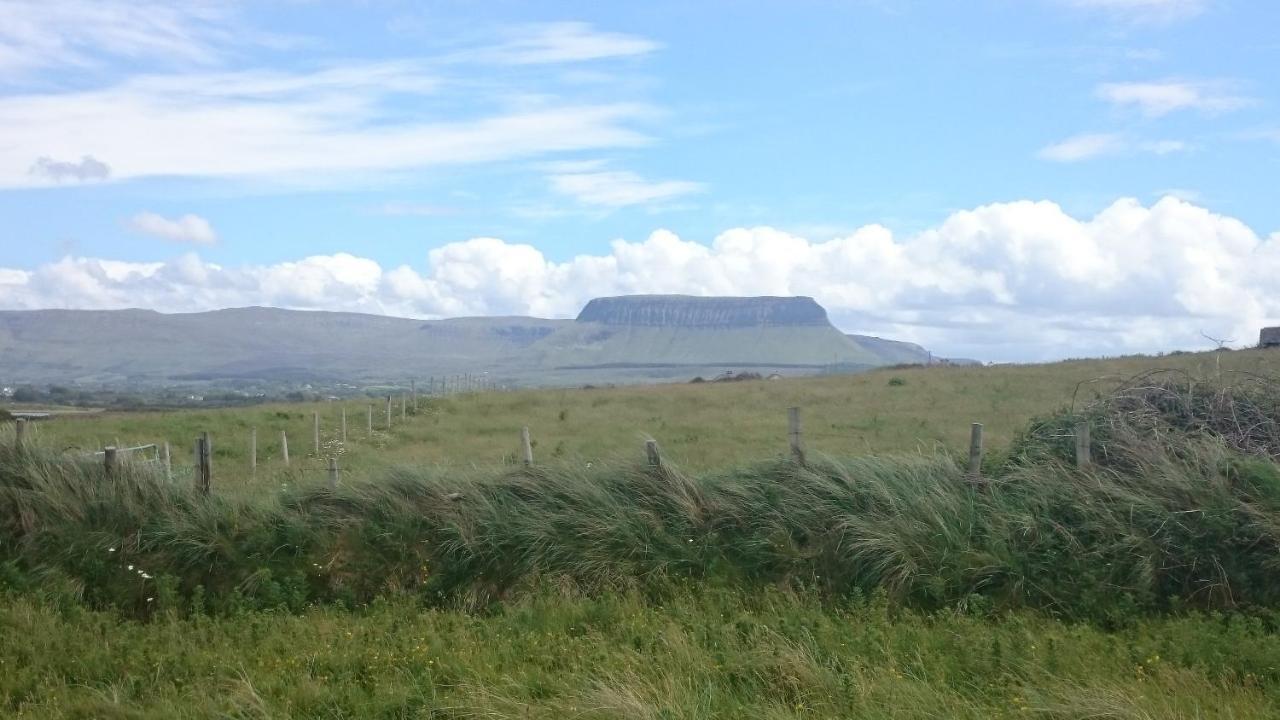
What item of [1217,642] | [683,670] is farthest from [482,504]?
[1217,642]

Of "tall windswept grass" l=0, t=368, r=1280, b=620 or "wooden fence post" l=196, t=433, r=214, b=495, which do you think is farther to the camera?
"wooden fence post" l=196, t=433, r=214, b=495

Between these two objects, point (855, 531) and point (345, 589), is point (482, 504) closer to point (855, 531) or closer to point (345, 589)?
point (345, 589)

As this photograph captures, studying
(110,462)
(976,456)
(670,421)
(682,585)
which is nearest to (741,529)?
(682,585)

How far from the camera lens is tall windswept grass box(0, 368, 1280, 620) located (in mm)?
8688

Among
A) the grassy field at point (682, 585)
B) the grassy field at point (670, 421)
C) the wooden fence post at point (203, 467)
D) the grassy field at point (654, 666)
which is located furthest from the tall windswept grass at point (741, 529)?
the grassy field at point (670, 421)

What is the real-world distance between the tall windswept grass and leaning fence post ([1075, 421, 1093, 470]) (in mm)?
112

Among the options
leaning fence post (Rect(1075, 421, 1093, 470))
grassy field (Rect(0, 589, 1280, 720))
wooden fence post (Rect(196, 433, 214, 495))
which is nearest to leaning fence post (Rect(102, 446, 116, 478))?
wooden fence post (Rect(196, 433, 214, 495))

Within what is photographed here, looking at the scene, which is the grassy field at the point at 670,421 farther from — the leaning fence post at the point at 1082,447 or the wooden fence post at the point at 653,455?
the leaning fence post at the point at 1082,447

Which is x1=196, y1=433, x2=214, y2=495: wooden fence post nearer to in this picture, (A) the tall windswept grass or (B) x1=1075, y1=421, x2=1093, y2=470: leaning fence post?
(A) the tall windswept grass

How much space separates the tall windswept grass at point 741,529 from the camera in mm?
8688

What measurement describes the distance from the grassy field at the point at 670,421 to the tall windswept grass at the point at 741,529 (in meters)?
8.43

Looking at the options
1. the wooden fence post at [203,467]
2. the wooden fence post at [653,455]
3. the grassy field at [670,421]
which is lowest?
the grassy field at [670,421]

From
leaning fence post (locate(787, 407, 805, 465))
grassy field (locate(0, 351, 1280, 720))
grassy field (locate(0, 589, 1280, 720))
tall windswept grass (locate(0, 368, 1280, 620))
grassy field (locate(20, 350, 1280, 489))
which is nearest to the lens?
grassy field (locate(0, 589, 1280, 720))

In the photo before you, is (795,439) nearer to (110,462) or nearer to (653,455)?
(653,455)
